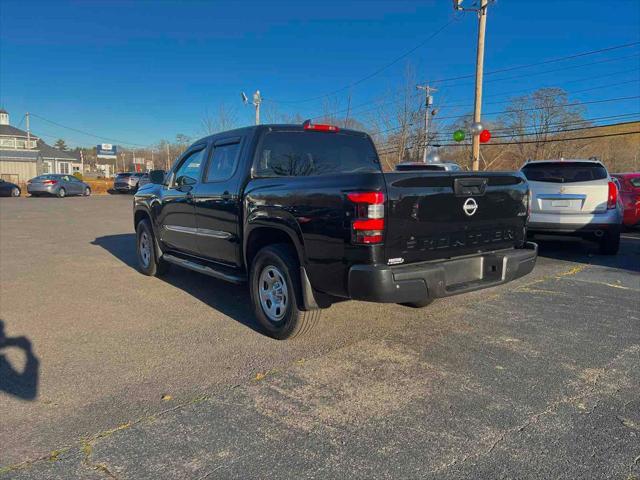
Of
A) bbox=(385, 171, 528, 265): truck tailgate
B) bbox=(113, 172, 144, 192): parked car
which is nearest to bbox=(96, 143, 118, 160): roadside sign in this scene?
bbox=(113, 172, 144, 192): parked car

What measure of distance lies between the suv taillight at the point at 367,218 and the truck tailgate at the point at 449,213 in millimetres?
82

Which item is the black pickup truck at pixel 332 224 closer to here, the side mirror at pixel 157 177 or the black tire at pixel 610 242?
the side mirror at pixel 157 177

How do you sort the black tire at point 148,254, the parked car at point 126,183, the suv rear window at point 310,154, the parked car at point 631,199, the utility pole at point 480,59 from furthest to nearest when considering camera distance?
the parked car at point 126,183 < the utility pole at point 480,59 < the parked car at point 631,199 < the black tire at point 148,254 < the suv rear window at point 310,154

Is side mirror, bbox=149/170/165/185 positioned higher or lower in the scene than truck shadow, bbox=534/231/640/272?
higher

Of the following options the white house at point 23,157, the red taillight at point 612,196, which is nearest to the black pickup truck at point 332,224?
the red taillight at point 612,196

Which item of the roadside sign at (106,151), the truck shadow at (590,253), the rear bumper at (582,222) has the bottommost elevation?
the truck shadow at (590,253)

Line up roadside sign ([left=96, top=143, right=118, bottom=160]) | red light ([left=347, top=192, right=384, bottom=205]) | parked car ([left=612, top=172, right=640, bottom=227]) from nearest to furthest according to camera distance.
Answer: red light ([left=347, top=192, right=384, bottom=205]) < parked car ([left=612, top=172, right=640, bottom=227]) < roadside sign ([left=96, top=143, right=118, bottom=160])

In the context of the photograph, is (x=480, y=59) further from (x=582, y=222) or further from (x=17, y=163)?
(x=17, y=163)

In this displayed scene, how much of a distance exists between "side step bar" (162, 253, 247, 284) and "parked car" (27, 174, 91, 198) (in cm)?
2859

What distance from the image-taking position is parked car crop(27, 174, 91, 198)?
100 ft

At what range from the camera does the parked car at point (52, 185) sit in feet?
100

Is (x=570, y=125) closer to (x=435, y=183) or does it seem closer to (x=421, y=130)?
(x=421, y=130)

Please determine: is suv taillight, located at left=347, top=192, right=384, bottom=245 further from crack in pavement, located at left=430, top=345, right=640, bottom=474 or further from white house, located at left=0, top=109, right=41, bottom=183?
white house, located at left=0, top=109, right=41, bottom=183

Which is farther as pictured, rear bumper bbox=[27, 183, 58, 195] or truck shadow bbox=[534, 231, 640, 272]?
rear bumper bbox=[27, 183, 58, 195]
